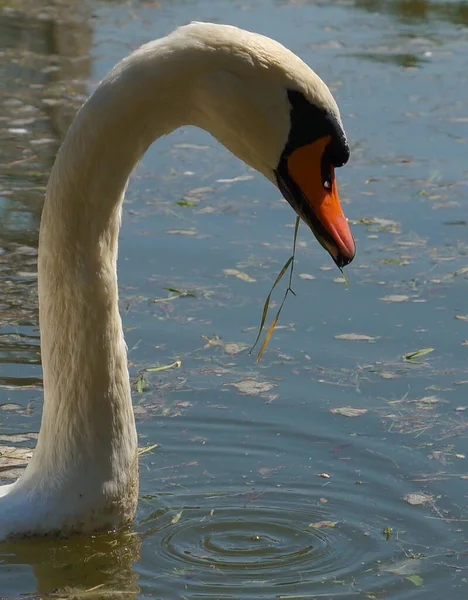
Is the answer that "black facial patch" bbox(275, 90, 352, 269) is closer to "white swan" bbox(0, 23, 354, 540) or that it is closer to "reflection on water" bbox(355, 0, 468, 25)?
"white swan" bbox(0, 23, 354, 540)

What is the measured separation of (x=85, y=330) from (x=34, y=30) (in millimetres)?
11118

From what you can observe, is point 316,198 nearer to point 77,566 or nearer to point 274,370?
point 77,566

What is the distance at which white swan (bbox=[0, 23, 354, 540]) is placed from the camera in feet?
14.1

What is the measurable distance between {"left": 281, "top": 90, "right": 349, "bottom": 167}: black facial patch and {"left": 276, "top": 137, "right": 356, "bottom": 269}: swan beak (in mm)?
46

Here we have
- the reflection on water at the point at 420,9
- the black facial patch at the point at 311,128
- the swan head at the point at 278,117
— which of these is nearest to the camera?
the swan head at the point at 278,117

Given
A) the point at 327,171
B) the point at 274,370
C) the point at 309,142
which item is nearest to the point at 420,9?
the point at 274,370

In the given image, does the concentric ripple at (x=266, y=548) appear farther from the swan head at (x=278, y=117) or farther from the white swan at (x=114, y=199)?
the swan head at (x=278, y=117)

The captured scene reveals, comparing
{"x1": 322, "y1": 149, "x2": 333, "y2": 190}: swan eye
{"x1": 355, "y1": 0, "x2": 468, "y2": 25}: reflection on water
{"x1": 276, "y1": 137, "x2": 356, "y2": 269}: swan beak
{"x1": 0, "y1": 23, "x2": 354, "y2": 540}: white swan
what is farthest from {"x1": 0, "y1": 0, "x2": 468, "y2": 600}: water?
{"x1": 355, "y1": 0, "x2": 468, "y2": 25}: reflection on water

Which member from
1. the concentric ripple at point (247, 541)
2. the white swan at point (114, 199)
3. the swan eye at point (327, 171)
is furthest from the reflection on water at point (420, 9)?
the white swan at point (114, 199)

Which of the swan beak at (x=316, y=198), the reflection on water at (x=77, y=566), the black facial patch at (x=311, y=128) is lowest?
the reflection on water at (x=77, y=566)

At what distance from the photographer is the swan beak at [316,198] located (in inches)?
179

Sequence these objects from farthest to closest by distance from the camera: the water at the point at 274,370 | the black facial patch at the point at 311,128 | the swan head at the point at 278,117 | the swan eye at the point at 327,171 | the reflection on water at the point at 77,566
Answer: the water at the point at 274,370 < the reflection on water at the point at 77,566 < the swan eye at the point at 327,171 < the black facial patch at the point at 311,128 < the swan head at the point at 278,117

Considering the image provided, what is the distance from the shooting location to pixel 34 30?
50.0ft

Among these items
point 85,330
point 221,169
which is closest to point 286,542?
point 85,330
